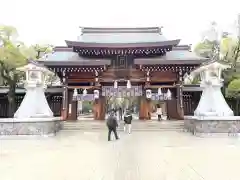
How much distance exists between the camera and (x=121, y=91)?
87.1 ft

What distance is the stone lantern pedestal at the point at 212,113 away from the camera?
745 inches

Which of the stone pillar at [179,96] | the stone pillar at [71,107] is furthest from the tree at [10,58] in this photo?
the stone pillar at [179,96]

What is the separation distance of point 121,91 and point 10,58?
10.1 m

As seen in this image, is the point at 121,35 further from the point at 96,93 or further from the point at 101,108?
the point at 101,108

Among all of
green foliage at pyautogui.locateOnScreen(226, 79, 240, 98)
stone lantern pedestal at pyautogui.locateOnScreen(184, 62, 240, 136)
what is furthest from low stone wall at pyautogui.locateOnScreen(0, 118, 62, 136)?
green foliage at pyautogui.locateOnScreen(226, 79, 240, 98)

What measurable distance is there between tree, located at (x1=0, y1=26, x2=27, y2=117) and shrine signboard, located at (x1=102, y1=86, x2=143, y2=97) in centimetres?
786

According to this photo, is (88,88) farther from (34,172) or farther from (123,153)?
(34,172)

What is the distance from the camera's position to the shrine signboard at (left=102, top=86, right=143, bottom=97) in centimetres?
2641

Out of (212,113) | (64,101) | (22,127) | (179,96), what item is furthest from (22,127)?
(179,96)

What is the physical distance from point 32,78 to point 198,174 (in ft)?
52.8

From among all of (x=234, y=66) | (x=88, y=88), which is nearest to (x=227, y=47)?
(x=234, y=66)

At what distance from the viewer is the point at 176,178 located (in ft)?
24.2

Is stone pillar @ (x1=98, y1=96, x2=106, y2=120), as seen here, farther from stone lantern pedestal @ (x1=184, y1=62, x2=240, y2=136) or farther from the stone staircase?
stone lantern pedestal @ (x1=184, y1=62, x2=240, y2=136)

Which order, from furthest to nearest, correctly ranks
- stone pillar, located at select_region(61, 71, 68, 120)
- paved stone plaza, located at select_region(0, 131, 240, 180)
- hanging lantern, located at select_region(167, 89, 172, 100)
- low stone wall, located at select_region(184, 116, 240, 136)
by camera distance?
stone pillar, located at select_region(61, 71, 68, 120), hanging lantern, located at select_region(167, 89, 172, 100), low stone wall, located at select_region(184, 116, 240, 136), paved stone plaza, located at select_region(0, 131, 240, 180)
